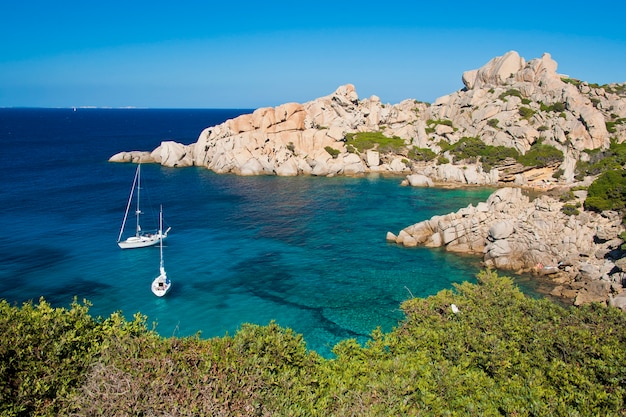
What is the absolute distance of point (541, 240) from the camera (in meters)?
44.6

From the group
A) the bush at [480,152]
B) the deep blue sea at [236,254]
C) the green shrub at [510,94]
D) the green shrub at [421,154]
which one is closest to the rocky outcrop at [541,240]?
the deep blue sea at [236,254]

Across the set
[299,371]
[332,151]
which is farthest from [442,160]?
[299,371]

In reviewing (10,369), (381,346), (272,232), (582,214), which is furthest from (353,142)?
(10,369)

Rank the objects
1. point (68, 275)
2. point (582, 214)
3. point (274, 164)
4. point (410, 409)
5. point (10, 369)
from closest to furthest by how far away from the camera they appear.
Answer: point (10, 369) → point (410, 409) → point (68, 275) → point (582, 214) → point (274, 164)

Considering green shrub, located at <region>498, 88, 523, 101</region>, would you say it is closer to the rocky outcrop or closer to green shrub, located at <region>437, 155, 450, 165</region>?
green shrub, located at <region>437, 155, 450, 165</region>

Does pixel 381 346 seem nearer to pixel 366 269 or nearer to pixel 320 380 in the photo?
pixel 320 380

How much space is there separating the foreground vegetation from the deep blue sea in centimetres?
843

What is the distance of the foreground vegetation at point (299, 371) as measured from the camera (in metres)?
13.5

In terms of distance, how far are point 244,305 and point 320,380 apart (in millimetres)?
20307

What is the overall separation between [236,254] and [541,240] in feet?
102

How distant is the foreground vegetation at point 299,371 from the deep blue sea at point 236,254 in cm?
843

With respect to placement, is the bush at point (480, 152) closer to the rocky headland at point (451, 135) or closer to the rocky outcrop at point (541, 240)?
the rocky headland at point (451, 135)

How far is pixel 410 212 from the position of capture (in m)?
63.8

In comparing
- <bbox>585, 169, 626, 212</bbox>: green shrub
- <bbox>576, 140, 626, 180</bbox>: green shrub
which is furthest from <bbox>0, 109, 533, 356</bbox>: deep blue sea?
<bbox>576, 140, 626, 180</bbox>: green shrub
